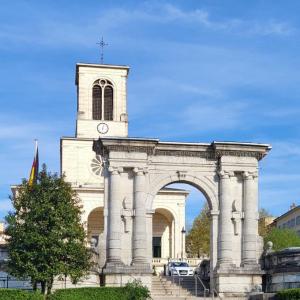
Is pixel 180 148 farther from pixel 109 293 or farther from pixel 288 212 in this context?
pixel 288 212

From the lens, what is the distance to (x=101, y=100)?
261 ft

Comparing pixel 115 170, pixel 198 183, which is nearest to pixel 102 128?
pixel 198 183

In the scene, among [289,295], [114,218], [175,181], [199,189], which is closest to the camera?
[289,295]

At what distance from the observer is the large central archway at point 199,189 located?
43.3 m

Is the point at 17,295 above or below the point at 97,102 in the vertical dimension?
below

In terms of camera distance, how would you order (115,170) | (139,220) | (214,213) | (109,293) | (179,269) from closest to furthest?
1. (109,293)
2. (139,220)
3. (115,170)
4. (214,213)
5. (179,269)

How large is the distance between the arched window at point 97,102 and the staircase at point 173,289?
3427 centimetres

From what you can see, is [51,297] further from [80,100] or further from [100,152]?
[80,100]

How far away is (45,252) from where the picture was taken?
1501 inches

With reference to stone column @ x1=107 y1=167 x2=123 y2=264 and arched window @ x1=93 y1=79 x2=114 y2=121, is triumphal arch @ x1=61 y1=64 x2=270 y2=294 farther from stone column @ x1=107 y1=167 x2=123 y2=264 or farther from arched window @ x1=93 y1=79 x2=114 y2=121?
arched window @ x1=93 y1=79 x2=114 y2=121

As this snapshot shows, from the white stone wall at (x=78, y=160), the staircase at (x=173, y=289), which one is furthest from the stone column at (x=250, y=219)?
the white stone wall at (x=78, y=160)

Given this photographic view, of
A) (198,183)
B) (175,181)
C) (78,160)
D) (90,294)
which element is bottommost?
(90,294)

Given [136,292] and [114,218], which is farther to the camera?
[114,218]

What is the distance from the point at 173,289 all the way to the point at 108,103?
38.4 m
